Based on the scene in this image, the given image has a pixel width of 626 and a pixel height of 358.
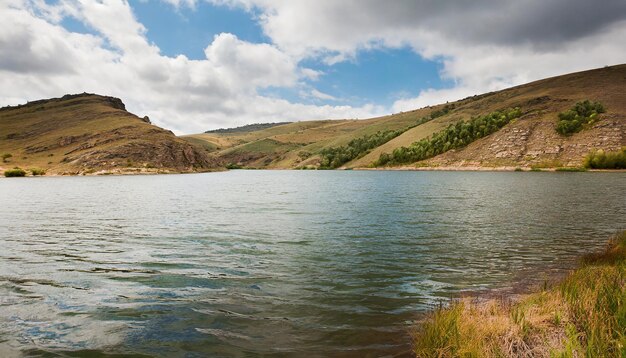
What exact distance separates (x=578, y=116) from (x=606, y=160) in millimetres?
44553

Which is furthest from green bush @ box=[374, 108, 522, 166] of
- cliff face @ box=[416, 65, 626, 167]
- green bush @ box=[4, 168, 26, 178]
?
green bush @ box=[4, 168, 26, 178]

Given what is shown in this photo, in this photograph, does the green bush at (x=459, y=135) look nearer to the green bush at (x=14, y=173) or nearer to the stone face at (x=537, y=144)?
the stone face at (x=537, y=144)

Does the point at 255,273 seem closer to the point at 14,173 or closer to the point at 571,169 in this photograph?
the point at 571,169

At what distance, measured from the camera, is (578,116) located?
509 feet

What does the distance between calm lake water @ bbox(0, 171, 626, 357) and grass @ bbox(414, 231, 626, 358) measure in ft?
4.80

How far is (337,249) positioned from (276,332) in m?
10.7

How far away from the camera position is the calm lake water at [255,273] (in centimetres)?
985

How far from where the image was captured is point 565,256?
19141 millimetres

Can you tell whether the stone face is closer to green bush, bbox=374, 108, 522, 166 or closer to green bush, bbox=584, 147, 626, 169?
green bush, bbox=374, 108, 522, 166

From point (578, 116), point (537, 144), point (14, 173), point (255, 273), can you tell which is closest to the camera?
point (255, 273)

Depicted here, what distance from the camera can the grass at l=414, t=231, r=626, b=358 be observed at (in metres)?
7.39

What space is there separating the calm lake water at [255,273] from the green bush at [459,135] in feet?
526

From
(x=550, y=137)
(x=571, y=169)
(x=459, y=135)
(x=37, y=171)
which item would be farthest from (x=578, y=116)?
(x=37, y=171)

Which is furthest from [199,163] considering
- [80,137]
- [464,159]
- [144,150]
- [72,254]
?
[72,254]
